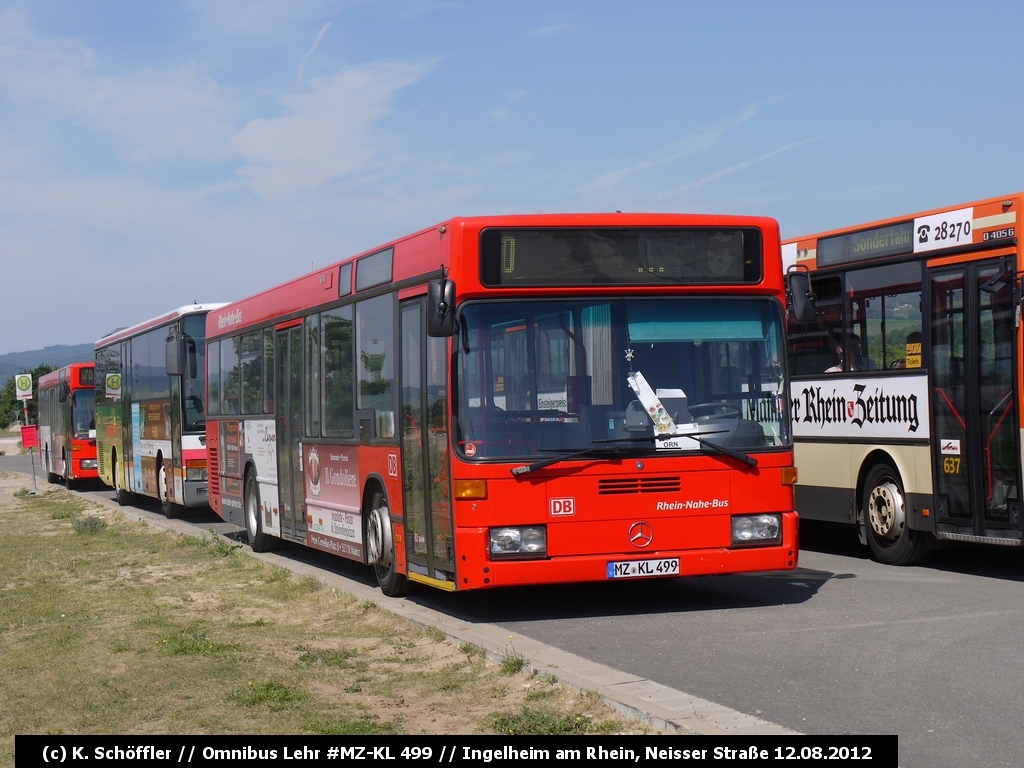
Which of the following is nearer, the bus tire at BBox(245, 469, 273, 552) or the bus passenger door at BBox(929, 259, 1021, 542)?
the bus passenger door at BBox(929, 259, 1021, 542)

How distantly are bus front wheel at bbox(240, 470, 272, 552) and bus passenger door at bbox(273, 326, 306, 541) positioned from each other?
1.26 meters

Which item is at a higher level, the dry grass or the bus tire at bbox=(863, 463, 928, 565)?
the bus tire at bbox=(863, 463, 928, 565)

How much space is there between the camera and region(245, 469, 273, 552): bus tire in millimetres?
17516

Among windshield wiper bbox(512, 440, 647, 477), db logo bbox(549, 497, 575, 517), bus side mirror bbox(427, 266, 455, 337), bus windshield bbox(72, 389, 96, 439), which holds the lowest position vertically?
db logo bbox(549, 497, 575, 517)

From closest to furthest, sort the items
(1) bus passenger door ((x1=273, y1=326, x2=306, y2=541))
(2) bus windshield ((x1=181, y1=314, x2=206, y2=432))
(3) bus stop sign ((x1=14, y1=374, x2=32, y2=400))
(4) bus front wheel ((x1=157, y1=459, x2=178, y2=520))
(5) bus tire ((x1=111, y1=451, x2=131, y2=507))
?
(1) bus passenger door ((x1=273, y1=326, x2=306, y2=541)) → (2) bus windshield ((x1=181, y1=314, x2=206, y2=432)) → (4) bus front wheel ((x1=157, y1=459, x2=178, y2=520)) → (5) bus tire ((x1=111, y1=451, x2=131, y2=507)) → (3) bus stop sign ((x1=14, y1=374, x2=32, y2=400))

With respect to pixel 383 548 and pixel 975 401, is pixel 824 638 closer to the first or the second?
pixel 975 401

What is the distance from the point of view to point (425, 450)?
36.5 ft

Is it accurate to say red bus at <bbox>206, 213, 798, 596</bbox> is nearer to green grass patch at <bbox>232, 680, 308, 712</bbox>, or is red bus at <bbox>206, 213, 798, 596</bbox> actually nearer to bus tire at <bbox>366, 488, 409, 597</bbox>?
bus tire at <bbox>366, 488, 409, 597</bbox>

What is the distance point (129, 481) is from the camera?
28406 mm

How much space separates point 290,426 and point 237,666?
6.74 metres

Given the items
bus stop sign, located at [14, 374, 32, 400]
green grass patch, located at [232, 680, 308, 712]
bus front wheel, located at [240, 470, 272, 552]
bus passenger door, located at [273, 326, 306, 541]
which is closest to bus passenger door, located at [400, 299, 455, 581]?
green grass patch, located at [232, 680, 308, 712]

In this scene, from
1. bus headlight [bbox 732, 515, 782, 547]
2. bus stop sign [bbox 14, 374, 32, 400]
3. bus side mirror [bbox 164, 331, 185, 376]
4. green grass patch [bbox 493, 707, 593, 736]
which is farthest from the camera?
bus stop sign [bbox 14, 374, 32, 400]

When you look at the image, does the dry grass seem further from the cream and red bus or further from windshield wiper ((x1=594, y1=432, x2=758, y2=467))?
the cream and red bus

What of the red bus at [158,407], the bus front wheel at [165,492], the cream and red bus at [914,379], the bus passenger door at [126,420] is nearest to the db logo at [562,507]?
the cream and red bus at [914,379]
